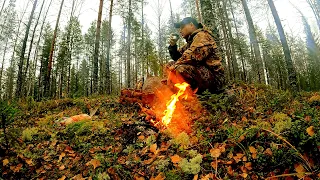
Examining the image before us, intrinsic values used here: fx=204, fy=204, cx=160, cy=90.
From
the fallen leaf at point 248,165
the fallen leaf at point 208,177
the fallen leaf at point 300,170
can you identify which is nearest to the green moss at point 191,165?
the fallen leaf at point 208,177

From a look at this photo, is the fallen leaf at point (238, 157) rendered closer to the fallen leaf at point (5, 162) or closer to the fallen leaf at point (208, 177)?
the fallen leaf at point (208, 177)

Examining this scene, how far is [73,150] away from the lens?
3.42 metres

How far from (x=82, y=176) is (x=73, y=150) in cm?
90

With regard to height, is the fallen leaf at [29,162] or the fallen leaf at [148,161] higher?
the fallen leaf at [148,161]

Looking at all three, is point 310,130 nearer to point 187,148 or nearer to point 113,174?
point 187,148

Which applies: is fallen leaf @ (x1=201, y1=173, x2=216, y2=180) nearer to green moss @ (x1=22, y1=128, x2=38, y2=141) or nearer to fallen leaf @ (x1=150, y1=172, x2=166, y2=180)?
fallen leaf @ (x1=150, y1=172, x2=166, y2=180)

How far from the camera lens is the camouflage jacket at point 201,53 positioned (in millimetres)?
4332

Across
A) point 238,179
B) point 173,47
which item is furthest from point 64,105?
point 238,179

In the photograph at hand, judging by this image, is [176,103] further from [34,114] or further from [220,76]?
[34,114]

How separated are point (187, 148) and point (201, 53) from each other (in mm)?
2218

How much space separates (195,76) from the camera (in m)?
4.29

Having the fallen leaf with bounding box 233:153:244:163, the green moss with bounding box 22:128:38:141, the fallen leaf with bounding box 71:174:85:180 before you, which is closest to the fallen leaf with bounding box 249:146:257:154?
the fallen leaf with bounding box 233:153:244:163

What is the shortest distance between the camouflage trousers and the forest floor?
0.30 meters

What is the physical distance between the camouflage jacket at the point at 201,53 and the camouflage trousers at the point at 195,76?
0.37 feet
